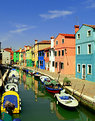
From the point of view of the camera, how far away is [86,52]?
2544 cm

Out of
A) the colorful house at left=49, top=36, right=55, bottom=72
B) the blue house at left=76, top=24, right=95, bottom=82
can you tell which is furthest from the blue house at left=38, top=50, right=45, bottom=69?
the blue house at left=76, top=24, right=95, bottom=82

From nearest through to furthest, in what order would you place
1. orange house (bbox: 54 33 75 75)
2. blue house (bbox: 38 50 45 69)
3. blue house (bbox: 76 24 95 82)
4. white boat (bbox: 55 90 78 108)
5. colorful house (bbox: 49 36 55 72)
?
white boat (bbox: 55 90 78 108) → blue house (bbox: 76 24 95 82) → orange house (bbox: 54 33 75 75) → colorful house (bbox: 49 36 55 72) → blue house (bbox: 38 50 45 69)

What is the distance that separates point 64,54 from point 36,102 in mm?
19199

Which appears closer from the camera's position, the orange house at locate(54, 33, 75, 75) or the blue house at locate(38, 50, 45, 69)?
the orange house at locate(54, 33, 75, 75)

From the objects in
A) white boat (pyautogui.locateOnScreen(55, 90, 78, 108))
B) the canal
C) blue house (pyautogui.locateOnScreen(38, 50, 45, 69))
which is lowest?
the canal

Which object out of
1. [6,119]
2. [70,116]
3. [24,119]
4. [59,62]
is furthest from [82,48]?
[6,119]

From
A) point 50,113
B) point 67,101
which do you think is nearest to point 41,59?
point 67,101

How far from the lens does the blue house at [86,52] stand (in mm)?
23766

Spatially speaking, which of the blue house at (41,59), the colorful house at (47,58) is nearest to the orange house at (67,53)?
the colorful house at (47,58)

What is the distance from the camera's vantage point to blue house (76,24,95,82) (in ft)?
78.0

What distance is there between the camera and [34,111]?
15.2 metres

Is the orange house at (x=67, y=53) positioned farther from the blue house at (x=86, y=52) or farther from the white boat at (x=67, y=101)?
the white boat at (x=67, y=101)

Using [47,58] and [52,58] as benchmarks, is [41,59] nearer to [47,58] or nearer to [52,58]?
[47,58]

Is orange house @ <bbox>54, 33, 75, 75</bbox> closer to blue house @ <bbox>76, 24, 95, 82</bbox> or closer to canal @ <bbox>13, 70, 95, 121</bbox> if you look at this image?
blue house @ <bbox>76, 24, 95, 82</bbox>
